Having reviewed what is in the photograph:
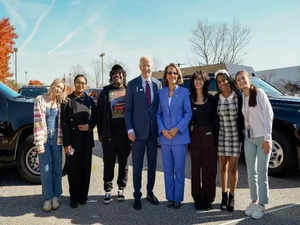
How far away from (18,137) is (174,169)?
9.22 ft

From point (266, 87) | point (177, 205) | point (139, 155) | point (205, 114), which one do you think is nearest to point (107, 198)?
point (139, 155)

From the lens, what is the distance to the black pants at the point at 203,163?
11.7 ft

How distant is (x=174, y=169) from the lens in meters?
3.76

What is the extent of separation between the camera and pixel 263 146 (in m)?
3.30

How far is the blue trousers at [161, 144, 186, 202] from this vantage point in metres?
3.67

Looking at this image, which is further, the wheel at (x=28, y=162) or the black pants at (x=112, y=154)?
the wheel at (x=28, y=162)

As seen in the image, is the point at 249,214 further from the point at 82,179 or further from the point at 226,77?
the point at 82,179

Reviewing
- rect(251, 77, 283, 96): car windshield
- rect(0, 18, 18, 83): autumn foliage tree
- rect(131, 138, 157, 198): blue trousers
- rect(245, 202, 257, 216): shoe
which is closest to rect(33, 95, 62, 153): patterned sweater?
rect(131, 138, 157, 198): blue trousers

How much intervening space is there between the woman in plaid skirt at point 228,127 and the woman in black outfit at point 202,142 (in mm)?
105

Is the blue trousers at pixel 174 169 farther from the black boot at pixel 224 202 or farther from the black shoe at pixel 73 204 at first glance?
the black shoe at pixel 73 204

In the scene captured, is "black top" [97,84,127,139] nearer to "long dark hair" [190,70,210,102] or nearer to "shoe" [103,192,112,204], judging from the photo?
"shoe" [103,192,112,204]

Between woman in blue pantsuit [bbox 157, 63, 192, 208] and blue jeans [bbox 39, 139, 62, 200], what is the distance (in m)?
1.53

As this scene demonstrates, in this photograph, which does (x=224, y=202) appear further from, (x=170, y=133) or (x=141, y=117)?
(x=141, y=117)

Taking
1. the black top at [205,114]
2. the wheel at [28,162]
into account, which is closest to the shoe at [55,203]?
the wheel at [28,162]
